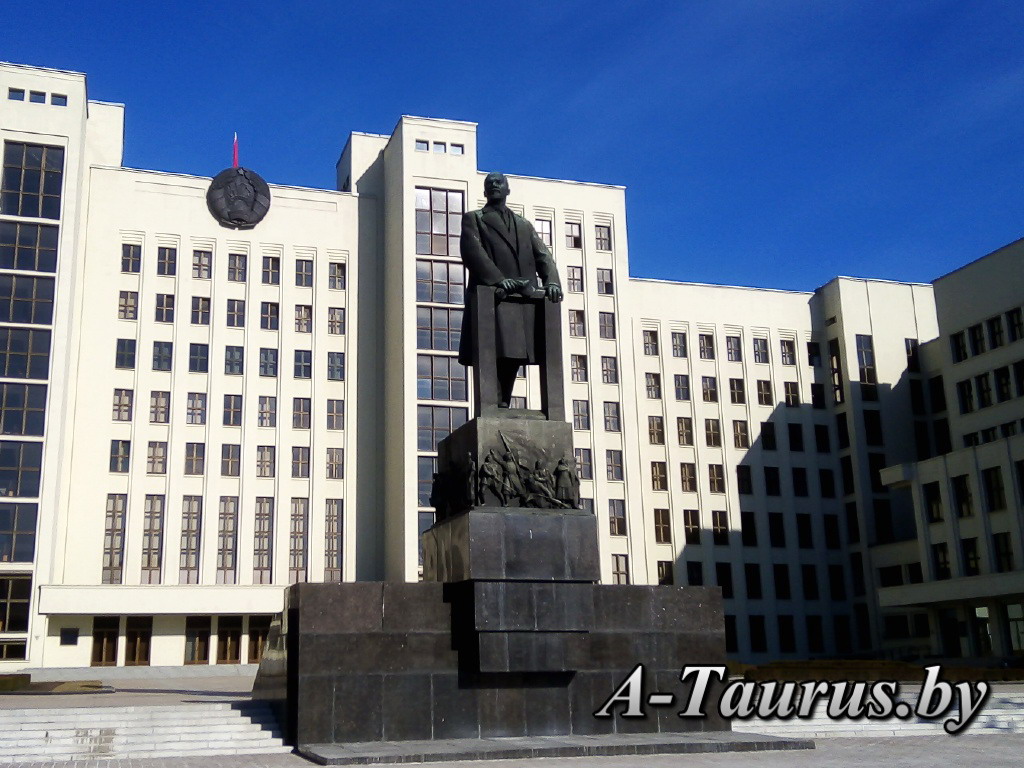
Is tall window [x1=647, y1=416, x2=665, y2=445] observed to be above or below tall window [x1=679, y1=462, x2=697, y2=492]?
above

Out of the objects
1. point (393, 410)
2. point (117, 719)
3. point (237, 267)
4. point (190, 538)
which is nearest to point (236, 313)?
point (237, 267)

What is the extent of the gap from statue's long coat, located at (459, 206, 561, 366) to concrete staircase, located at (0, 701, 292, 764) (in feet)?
23.2

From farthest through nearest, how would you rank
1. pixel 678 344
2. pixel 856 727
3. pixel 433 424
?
pixel 678 344 → pixel 433 424 → pixel 856 727

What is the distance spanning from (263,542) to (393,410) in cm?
1028

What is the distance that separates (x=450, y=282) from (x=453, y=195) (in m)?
5.37

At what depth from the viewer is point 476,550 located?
16.8 metres

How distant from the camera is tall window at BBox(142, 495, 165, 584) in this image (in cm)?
5744

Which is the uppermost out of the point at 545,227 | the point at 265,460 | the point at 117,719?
the point at 545,227

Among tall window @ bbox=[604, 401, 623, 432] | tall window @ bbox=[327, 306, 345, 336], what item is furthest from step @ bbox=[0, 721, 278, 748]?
tall window @ bbox=[604, 401, 623, 432]

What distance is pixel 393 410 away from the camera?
62.1 meters

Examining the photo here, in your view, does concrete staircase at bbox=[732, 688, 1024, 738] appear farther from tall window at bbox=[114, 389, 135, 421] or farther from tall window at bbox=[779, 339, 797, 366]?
tall window at bbox=[779, 339, 797, 366]

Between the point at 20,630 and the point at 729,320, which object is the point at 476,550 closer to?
the point at 20,630

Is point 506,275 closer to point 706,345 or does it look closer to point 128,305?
point 128,305

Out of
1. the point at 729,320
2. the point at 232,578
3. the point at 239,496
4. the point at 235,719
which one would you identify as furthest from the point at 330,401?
the point at 235,719
